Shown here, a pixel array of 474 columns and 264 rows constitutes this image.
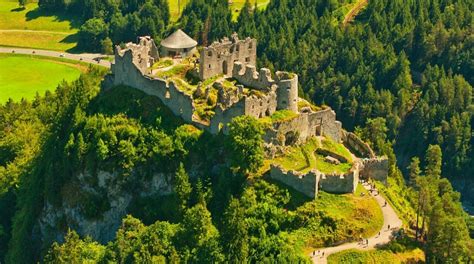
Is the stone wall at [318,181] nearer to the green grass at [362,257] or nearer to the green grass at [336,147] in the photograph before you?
the green grass at [336,147]

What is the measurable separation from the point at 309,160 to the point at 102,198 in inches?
1343

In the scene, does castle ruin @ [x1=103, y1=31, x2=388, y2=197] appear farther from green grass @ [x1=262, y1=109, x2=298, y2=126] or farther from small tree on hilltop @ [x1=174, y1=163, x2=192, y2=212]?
small tree on hilltop @ [x1=174, y1=163, x2=192, y2=212]

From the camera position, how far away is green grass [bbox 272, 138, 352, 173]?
106281mm

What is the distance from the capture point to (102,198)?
11700cm

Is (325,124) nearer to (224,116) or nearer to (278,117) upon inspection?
(278,117)

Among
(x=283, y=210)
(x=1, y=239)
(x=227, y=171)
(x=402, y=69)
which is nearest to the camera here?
(x=283, y=210)

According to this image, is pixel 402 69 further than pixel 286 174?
Yes

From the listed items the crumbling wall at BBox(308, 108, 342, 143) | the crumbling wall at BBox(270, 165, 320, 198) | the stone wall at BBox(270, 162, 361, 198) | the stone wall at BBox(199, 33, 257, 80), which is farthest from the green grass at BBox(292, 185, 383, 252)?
the stone wall at BBox(199, 33, 257, 80)

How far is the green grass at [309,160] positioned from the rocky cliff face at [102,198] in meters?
18.7

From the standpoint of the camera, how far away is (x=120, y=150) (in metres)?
114

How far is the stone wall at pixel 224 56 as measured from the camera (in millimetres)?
121562

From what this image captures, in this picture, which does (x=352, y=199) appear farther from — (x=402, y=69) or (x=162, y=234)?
(x=402, y=69)

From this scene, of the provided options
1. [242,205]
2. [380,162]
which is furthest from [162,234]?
[380,162]

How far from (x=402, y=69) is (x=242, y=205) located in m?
108
